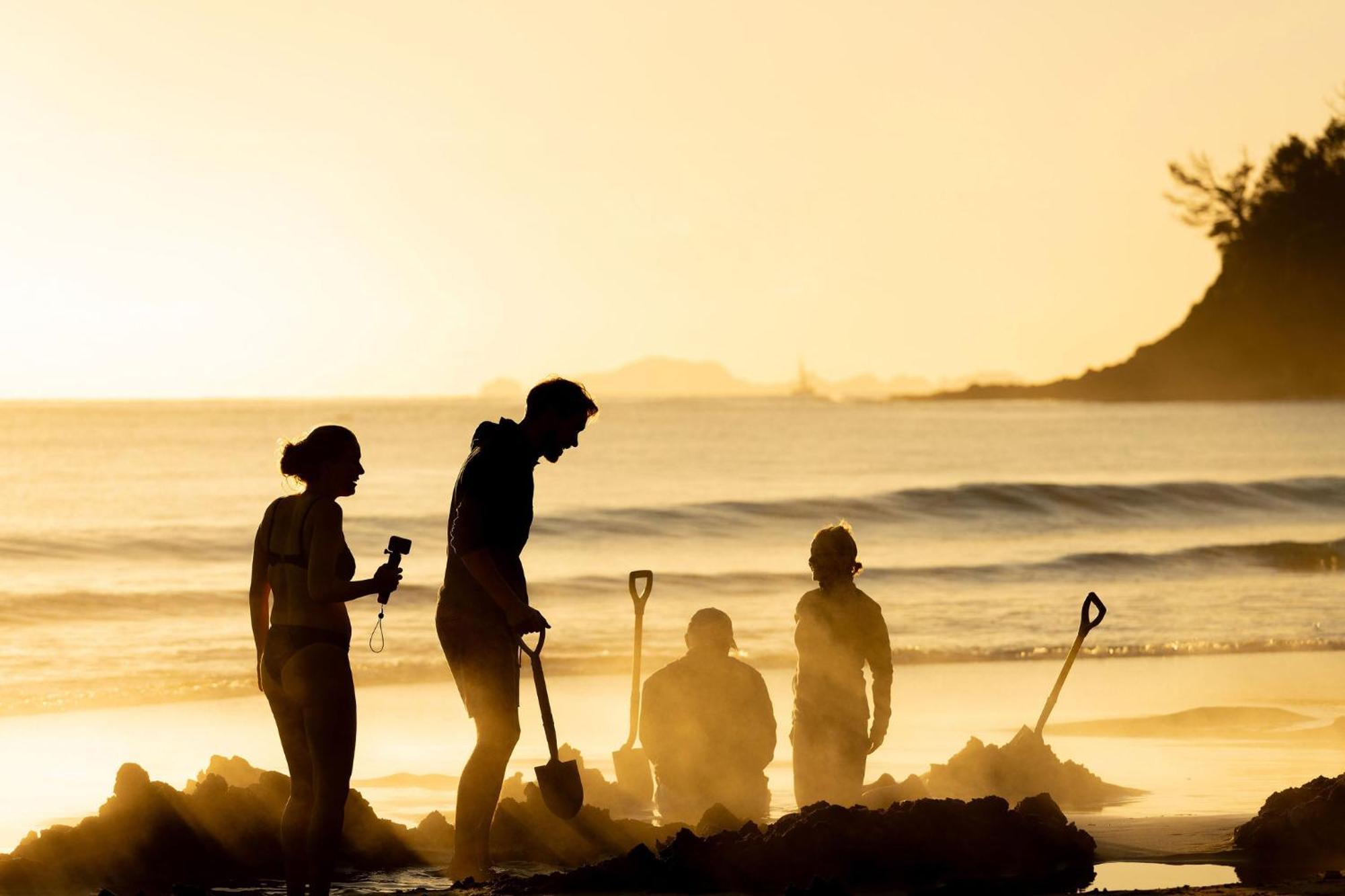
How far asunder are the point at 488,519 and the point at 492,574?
21 cm

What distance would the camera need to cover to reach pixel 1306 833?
6.50 meters

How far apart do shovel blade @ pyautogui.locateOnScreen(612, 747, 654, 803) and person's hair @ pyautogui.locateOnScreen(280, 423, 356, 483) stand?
3140mm

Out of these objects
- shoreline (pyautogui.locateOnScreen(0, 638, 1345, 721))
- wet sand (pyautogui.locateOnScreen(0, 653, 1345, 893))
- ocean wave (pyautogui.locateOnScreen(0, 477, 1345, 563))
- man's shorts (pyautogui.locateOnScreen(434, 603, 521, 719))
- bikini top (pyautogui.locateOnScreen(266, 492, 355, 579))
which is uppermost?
ocean wave (pyautogui.locateOnScreen(0, 477, 1345, 563))

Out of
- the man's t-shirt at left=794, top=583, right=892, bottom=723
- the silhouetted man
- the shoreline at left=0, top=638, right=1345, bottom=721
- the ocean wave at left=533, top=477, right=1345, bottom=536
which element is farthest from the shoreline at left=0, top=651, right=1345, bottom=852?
the ocean wave at left=533, top=477, right=1345, bottom=536

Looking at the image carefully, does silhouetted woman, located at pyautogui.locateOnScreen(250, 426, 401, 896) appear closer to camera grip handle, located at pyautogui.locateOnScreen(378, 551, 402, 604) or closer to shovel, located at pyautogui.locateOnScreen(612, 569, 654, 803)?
camera grip handle, located at pyautogui.locateOnScreen(378, 551, 402, 604)

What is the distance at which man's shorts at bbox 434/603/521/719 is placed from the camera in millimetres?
6172

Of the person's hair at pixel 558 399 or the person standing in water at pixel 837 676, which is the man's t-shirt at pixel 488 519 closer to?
the person's hair at pixel 558 399

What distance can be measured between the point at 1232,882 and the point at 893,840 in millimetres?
1175

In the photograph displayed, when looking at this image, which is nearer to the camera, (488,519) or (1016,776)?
(488,519)

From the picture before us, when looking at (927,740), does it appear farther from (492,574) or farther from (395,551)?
(395,551)

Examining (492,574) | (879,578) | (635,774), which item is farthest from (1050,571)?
(492,574)

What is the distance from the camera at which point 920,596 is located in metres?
20.7

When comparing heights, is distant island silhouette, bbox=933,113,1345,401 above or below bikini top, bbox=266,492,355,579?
above

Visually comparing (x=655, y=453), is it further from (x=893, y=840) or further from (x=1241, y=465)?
(x=893, y=840)
